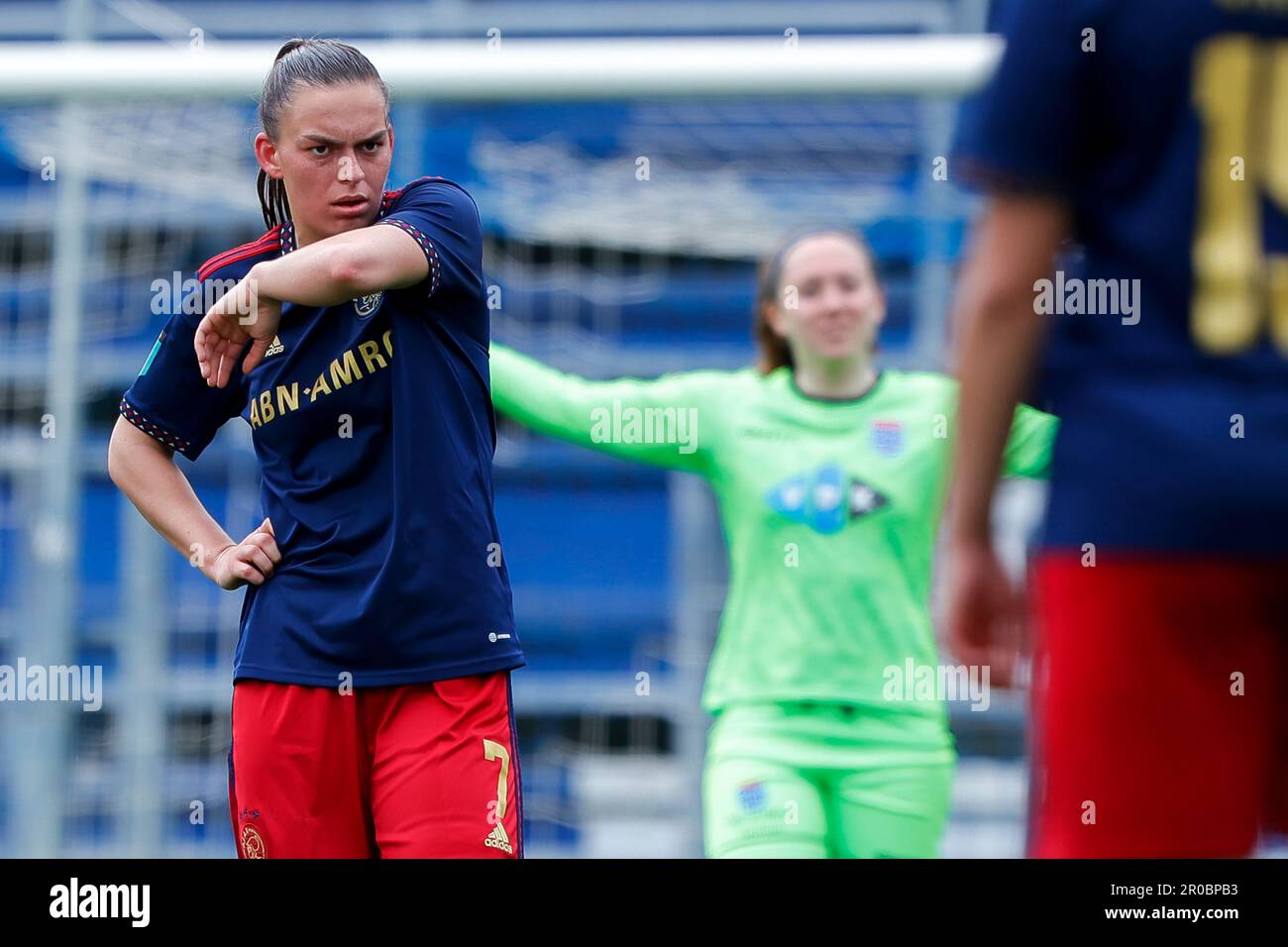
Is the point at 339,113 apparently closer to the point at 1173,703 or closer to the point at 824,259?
the point at 824,259

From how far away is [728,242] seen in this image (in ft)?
20.1

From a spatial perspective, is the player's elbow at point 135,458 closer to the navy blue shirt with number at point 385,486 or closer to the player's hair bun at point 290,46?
the navy blue shirt with number at point 385,486

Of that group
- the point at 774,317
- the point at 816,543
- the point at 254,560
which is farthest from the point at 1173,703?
the point at 774,317

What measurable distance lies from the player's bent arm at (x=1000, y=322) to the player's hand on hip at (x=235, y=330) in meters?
1.11

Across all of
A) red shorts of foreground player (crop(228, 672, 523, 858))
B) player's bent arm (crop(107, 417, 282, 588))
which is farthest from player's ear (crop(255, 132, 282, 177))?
red shorts of foreground player (crop(228, 672, 523, 858))

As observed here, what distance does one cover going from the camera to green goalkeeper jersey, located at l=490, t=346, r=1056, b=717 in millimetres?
3209

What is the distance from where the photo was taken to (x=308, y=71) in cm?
239

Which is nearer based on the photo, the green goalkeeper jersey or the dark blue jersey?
the dark blue jersey

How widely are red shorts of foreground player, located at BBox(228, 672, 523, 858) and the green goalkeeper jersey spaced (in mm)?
1002

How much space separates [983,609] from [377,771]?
106cm

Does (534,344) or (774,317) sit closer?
(774,317)

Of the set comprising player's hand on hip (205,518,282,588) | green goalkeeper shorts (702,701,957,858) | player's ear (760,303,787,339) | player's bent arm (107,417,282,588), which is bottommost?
green goalkeeper shorts (702,701,957,858)

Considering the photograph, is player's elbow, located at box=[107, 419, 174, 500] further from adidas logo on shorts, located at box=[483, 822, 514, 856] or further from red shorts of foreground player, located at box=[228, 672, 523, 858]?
adidas logo on shorts, located at box=[483, 822, 514, 856]
